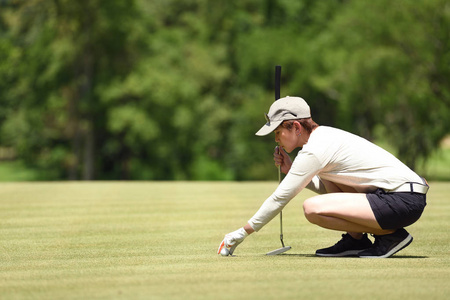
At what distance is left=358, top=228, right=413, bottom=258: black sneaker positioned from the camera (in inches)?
229

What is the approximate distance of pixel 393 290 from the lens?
4316mm

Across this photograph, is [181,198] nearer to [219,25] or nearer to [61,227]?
[61,227]

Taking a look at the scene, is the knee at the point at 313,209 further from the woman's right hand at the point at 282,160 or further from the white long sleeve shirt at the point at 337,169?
the woman's right hand at the point at 282,160

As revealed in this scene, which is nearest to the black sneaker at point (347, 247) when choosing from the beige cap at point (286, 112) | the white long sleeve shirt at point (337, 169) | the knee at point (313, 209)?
the knee at point (313, 209)

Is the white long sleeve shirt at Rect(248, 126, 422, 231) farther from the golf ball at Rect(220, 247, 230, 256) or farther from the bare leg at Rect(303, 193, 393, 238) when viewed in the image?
the golf ball at Rect(220, 247, 230, 256)

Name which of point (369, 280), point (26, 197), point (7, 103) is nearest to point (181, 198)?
point (26, 197)

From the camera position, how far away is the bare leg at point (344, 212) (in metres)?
5.68

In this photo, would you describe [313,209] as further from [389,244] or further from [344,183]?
[389,244]

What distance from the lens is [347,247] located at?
6074 mm

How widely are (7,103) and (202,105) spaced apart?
1021cm

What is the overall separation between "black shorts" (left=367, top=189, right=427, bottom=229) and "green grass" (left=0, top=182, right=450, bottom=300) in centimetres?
30

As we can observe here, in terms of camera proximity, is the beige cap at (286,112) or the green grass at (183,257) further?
the beige cap at (286,112)

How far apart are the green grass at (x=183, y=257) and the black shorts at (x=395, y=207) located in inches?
11.9

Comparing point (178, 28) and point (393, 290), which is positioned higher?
point (178, 28)
